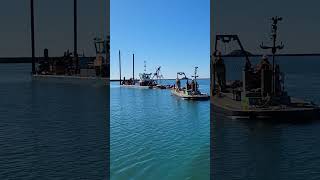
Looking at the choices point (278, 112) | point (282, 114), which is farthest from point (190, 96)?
point (282, 114)

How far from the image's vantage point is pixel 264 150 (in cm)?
2284

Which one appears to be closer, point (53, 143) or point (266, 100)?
point (53, 143)

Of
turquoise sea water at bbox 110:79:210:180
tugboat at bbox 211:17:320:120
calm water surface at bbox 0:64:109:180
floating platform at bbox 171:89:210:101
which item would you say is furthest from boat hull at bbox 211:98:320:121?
floating platform at bbox 171:89:210:101

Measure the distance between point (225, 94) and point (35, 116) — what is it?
1617cm

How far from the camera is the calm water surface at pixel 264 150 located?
17359mm

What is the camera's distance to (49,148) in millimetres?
21922

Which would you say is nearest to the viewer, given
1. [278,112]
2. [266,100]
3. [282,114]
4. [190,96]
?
[282,114]

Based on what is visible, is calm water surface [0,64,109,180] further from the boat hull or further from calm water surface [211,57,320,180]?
the boat hull

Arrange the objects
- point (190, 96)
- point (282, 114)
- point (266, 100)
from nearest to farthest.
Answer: point (282, 114) → point (266, 100) → point (190, 96)

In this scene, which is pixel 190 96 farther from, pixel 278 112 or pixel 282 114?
pixel 282 114

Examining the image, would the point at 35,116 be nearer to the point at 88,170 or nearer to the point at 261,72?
the point at 261,72

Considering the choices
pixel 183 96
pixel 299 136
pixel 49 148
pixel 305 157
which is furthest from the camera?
pixel 183 96

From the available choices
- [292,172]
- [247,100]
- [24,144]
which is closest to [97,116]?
[247,100]

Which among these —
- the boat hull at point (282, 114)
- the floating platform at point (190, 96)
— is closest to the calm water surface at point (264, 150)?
the boat hull at point (282, 114)
